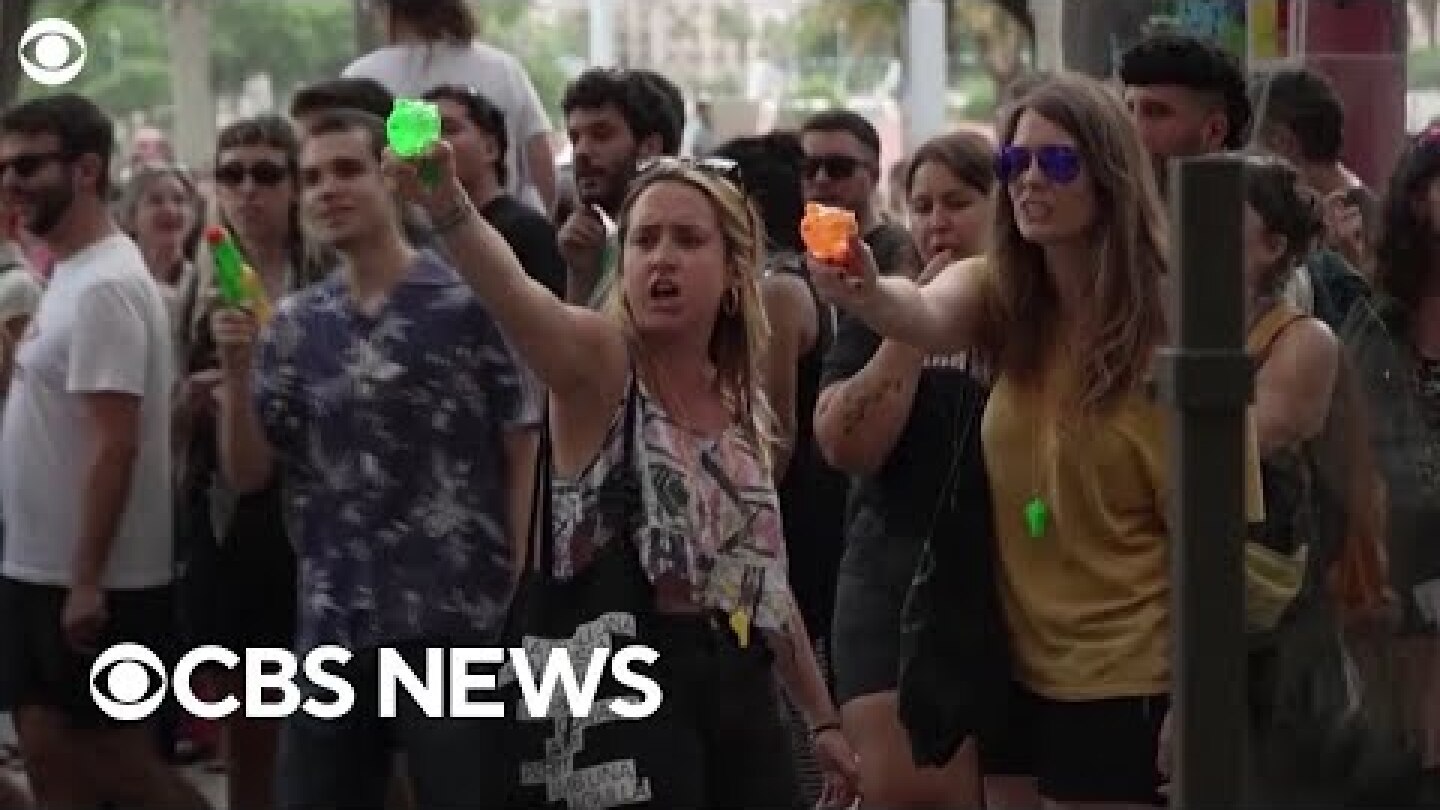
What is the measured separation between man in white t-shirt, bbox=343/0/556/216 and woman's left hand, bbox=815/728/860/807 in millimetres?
3416

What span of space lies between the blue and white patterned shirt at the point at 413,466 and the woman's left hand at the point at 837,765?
2.68 feet

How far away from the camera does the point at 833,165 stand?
7086 millimetres

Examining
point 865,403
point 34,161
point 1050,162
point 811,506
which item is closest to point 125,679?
point 34,161

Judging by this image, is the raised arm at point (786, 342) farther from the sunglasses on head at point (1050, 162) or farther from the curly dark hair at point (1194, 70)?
the sunglasses on head at point (1050, 162)

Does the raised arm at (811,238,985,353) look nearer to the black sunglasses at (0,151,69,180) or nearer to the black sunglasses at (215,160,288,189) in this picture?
the black sunglasses at (0,151,69,180)

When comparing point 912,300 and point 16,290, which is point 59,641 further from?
point 912,300

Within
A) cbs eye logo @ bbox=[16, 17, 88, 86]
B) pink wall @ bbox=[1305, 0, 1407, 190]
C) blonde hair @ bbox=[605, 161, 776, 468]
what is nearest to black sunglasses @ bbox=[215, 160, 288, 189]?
cbs eye logo @ bbox=[16, 17, 88, 86]

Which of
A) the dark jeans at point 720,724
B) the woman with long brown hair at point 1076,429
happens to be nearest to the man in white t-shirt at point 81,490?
the dark jeans at point 720,724

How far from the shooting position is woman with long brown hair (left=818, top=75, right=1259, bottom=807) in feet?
14.9

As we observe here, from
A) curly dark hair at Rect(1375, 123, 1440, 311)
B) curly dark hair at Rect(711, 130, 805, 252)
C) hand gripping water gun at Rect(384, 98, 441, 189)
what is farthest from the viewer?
curly dark hair at Rect(711, 130, 805, 252)

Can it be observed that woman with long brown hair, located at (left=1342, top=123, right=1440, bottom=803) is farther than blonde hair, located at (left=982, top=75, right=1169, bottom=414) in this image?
Yes

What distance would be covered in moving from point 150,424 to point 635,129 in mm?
1313

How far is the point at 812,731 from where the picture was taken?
4.99 metres

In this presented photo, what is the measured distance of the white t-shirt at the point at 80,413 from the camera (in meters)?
6.62
